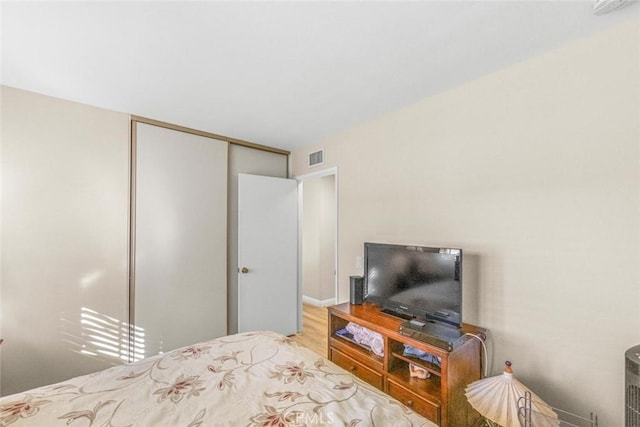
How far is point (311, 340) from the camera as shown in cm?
332

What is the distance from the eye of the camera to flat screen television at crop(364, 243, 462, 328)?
175 cm

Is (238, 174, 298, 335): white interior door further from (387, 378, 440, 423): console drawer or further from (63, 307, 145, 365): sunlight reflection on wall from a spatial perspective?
(387, 378, 440, 423): console drawer

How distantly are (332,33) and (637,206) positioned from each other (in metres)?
1.74

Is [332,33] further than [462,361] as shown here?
No

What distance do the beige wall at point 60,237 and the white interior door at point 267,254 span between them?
3.64 ft

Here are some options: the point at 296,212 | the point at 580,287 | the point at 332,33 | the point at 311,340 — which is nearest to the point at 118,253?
the point at 296,212

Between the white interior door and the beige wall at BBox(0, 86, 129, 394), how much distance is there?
1.11 meters

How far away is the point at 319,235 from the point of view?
15.9 feet

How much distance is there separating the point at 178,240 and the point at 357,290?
183cm

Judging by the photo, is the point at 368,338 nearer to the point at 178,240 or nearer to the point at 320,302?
the point at 178,240

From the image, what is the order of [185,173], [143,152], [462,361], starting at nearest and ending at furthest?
[462,361] → [143,152] → [185,173]

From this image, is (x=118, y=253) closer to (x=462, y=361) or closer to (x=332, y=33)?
(x=332, y=33)

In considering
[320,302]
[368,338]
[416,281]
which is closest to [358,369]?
[368,338]

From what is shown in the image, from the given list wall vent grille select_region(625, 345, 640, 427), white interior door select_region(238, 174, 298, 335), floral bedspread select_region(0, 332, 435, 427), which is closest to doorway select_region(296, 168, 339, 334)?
white interior door select_region(238, 174, 298, 335)
